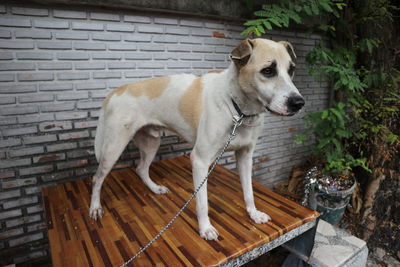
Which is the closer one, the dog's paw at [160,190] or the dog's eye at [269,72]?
the dog's eye at [269,72]

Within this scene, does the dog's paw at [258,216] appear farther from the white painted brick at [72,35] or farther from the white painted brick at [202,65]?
the white painted brick at [72,35]

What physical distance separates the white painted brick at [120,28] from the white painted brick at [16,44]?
0.66 meters

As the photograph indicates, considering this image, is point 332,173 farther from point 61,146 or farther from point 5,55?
point 5,55

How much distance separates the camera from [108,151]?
74.9 inches

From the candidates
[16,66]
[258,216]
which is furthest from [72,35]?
[258,216]

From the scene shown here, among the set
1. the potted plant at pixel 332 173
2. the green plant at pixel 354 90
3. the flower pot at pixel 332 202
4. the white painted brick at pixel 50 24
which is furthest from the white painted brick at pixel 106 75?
the flower pot at pixel 332 202

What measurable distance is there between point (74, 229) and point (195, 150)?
1.04 m

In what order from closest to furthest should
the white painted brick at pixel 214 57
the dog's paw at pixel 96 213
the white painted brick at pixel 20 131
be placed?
1. the dog's paw at pixel 96 213
2. the white painted brick at pixel 20 131
3. the white painted brick at pixel 214 57

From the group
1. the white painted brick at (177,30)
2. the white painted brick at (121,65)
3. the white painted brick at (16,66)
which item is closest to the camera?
the white painted brick at (16,66)

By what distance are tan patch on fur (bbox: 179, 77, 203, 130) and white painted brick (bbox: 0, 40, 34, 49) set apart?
1406 mm

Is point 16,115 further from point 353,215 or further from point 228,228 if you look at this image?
point 353,215

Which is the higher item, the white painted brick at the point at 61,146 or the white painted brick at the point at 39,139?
the white painted brick at the point at 39,139


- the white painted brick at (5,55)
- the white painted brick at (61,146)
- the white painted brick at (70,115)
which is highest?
the white painted brick at (5,55)

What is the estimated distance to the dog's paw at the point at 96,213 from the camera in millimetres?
1874
